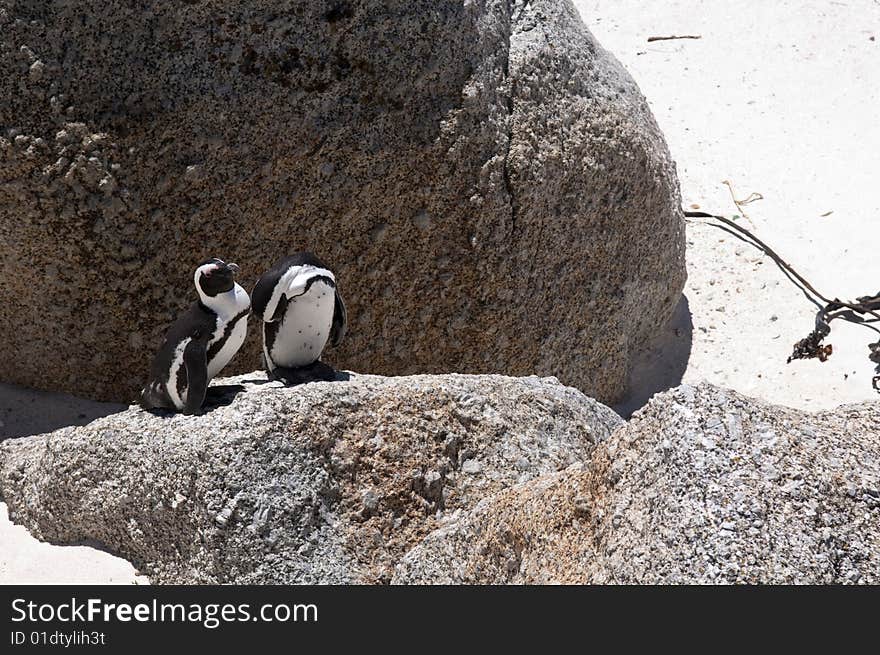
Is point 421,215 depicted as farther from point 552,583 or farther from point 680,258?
point 552,583

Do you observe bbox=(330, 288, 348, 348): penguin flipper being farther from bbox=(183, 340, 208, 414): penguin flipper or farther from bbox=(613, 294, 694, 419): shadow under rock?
bbox=(613, 294, 694, 419): shadow under rock

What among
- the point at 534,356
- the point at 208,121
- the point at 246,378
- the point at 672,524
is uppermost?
the point at 208,121

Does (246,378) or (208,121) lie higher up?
(208,121)

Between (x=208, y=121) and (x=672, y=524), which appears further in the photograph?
(x=208, y=121)

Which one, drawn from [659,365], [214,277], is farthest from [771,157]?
[214,277]

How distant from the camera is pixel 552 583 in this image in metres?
2.67

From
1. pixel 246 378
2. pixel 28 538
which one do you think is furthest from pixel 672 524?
pixel 28 538

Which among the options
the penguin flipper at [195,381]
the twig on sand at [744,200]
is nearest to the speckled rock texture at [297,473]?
the penguin flipper at [195,381]

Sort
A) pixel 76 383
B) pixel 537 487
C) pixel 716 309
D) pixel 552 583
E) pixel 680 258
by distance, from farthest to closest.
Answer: pixel 716 309
pixel 680 258
pixel 76 383
pixel 537 487
pixel 552 583

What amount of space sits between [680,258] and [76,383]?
3.14 meters

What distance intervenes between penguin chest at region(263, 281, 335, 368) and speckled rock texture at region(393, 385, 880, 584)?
1.21m

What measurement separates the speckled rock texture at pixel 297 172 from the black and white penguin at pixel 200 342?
1.14 meters

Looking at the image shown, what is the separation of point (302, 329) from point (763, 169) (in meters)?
4.76

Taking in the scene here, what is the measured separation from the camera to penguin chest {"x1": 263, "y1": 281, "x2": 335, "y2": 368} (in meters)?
A: 3.80
